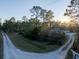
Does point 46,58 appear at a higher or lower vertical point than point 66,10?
lower

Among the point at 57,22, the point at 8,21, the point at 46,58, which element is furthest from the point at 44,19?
the point at 46,58

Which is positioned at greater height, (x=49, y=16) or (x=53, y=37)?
(x=49, y=16)

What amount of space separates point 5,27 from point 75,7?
75.1 metres

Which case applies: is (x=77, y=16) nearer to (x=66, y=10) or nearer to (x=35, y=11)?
(x=66, y=10)

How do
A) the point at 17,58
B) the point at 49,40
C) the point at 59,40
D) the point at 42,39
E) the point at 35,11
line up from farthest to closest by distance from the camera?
the point at 35,11 < the point at 42,39 < the point at 49,40 < the point at 59,40 < the point at 17,58

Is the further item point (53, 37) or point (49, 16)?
point (49, 16)

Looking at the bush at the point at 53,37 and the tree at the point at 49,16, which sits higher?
the tree at the point at 49,16

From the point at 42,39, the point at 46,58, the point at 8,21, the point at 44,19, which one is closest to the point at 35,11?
the point at 44,19

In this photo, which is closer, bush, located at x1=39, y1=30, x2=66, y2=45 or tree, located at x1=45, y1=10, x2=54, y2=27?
bush, located at x1=39, y1=30, x2=66, y2=45

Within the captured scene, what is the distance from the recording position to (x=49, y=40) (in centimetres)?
3094

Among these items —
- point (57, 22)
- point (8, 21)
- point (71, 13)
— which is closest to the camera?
point (71, 13)

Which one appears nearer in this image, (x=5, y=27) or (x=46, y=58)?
(x=46, y=58)

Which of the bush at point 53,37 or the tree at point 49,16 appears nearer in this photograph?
the bush at point 53,37

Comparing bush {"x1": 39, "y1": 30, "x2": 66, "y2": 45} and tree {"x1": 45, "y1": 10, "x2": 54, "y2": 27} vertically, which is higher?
tree {"x1": 45, "y1": 10, "x2": 54, "y2": 27}
